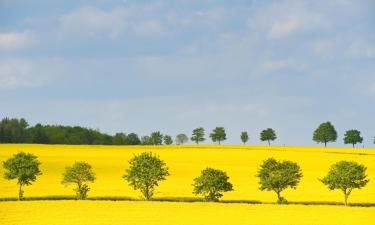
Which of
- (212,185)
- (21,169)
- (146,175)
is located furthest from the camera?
(21,169)

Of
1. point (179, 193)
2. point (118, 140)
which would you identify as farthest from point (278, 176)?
point (118, 140)

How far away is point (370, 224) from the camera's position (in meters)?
50.3

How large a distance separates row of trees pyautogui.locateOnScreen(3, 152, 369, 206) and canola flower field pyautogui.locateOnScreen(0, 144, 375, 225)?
2.33 metres

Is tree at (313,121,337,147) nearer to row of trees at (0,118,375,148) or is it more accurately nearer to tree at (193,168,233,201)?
row of trees at (0,118,375,148)

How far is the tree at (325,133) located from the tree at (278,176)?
330ft

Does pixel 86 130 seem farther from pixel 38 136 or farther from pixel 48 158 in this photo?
pixel 48 158

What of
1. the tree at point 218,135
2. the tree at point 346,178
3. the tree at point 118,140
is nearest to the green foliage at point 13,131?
the tree at point 118,140

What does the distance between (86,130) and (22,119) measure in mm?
18033

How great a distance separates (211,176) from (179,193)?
361 inches

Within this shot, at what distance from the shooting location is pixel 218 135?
618 ft

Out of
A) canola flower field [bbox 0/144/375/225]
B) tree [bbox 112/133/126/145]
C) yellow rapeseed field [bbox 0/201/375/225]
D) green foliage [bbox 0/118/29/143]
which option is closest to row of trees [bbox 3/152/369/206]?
canola flower field [bbox 0/144/375/225]

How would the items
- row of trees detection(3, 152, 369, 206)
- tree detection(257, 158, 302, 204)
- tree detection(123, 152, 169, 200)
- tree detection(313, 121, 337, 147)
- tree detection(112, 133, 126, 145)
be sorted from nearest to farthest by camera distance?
row of trees detection(3, 152, 369, 206), tree detection(257, 158, 302, 204), tree detection(123, 152, 169, 200), tree detection(112, 133, 126, 145), tree detection(313, 121, 337, 147)

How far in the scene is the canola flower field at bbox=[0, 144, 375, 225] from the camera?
175 ft

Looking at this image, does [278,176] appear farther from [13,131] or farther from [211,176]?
[13,131]
